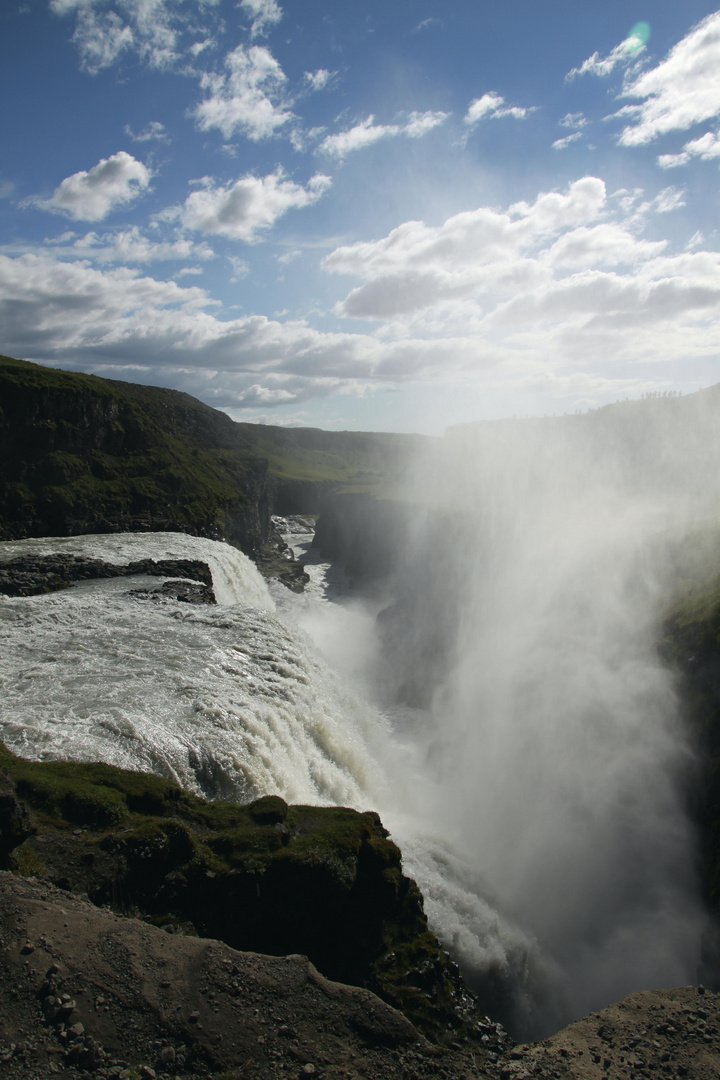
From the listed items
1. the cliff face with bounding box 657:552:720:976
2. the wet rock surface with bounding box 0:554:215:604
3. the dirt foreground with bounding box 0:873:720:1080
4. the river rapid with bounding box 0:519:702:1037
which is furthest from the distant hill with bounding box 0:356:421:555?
the cliff face with bounding box 657:552:720:976

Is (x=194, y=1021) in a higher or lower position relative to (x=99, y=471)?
lower

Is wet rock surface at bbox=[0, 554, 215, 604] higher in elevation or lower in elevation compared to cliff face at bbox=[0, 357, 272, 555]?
lower

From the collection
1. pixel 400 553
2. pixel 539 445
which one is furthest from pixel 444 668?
pixel 539 445

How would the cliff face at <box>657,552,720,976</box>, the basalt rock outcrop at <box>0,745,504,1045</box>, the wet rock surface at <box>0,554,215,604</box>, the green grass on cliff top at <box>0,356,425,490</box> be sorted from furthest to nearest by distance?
the green grass on cliff top at <box>0,356,425,490</box>, the wet rock surface at <box>0,554,215,604</box>, the cliff face at <box>657,552,720,976</box>, the basalt rock outcrop at <box>0,745,504,1045</box>

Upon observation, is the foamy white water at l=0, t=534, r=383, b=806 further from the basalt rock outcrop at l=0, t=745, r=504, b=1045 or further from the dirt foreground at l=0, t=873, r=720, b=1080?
the dirt foreground at l=0, t=873, r=720, b=1080

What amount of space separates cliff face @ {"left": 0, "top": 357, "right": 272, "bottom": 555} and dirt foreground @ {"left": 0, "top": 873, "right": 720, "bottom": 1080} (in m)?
43.5

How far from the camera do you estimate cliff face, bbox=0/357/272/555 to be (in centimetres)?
4919

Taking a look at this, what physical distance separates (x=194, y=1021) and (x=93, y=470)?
56167mm

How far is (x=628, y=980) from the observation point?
1864cm

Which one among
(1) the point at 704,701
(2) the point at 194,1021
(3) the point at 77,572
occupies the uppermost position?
(3) the point at 77,572

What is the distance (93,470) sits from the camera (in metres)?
56.8

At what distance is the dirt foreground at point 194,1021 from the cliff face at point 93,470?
43.5 meters

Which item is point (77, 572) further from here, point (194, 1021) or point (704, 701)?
point (704, 701)

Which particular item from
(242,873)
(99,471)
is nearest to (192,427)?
Result: (99,471)
